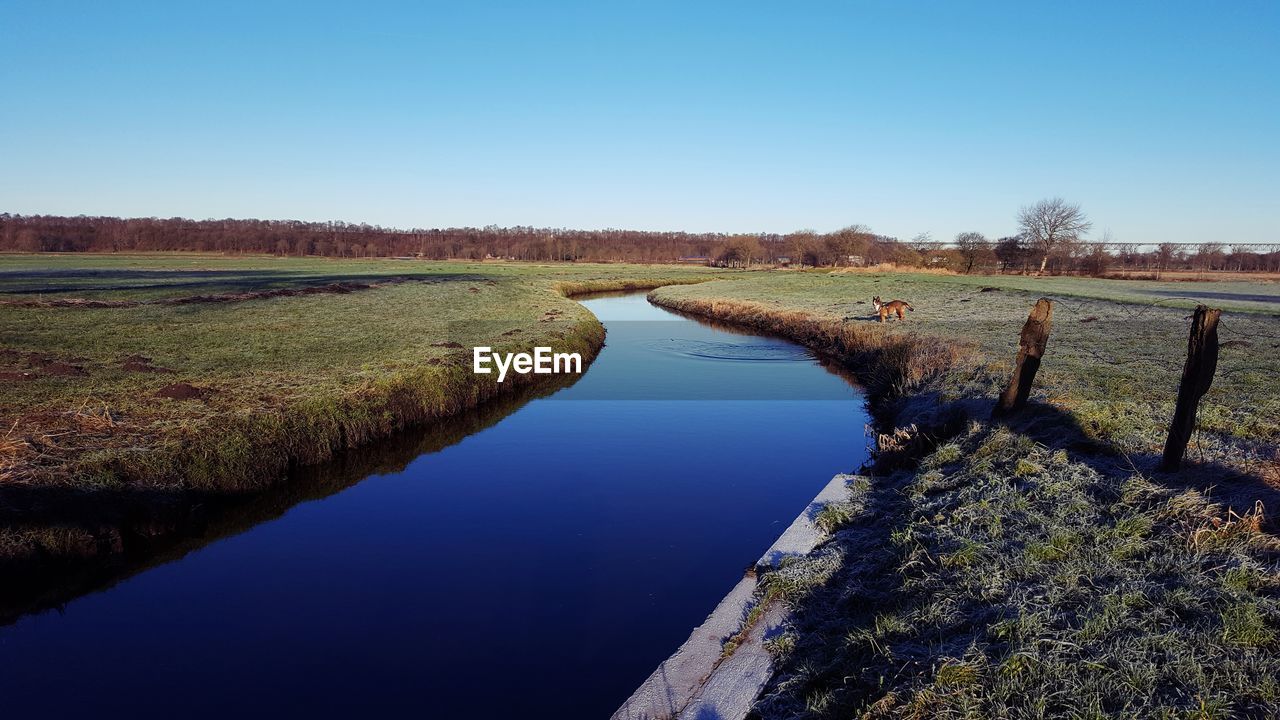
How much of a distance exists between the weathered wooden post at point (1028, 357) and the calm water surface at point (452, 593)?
3.76m

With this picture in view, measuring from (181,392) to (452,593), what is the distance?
27.1 feet

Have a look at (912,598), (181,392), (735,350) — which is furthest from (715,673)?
(735,350)

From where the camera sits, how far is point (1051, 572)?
6.34 meters

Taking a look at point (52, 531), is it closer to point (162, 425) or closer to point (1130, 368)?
point (162, 425)

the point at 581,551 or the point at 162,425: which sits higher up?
the point at 162,425

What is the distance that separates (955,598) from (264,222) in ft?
715

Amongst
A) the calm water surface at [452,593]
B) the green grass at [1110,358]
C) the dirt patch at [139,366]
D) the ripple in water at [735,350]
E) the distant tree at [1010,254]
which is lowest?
the calm water surface at [452,593]

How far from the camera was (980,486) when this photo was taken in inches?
356

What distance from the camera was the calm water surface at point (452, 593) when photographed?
6.83m

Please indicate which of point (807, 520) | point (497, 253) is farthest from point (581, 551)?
point (497, 253)

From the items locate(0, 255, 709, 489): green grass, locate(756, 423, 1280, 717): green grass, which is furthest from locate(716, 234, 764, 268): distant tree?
locate(756, 423, 1280, 717): green grass

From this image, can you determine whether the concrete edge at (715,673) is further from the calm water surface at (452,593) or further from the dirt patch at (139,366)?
the dirt patch at (139,366)

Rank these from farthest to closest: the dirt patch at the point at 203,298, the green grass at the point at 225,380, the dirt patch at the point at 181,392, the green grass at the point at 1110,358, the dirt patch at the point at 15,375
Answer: the dirt patch at the point at 203,298 → the dirt patch at the point at 15,375 → the dirt patch at the point at 181,392 → the green grass at the point at 225,380 → the green grass at the point at 1110,358

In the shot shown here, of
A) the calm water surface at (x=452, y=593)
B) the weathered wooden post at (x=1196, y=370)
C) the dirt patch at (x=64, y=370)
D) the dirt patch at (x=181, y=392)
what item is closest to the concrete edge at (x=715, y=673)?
the calm water surface at (x=452, y=593)
